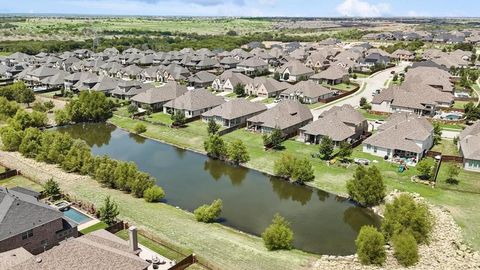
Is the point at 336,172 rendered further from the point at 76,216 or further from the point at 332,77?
the point at 332,77

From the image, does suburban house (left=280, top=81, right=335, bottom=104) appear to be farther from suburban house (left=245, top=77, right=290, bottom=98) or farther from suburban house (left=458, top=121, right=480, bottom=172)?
suburban house (left=458, top=121, right=480, bottom=172)

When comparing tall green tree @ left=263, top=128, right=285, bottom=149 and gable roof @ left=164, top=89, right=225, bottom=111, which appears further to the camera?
gable roof @ left=164, top=89, right=225, bottom=111

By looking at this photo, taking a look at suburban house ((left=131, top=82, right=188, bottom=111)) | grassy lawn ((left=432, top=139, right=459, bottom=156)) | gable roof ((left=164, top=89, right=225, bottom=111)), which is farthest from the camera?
suburban house ((left=131, top=82, right=188, bottom=111))

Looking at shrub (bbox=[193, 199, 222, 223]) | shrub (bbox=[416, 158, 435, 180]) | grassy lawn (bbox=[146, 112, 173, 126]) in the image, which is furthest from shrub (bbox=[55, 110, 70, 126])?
shrub (bbox=[416, 158, 435, 180])

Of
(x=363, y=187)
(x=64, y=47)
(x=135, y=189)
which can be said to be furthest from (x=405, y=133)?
(x=64, y=47)

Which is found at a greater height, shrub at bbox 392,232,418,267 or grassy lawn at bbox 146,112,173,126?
shrub at bbox 392,232,418,267

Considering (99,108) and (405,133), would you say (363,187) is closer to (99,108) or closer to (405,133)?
(405,133)
